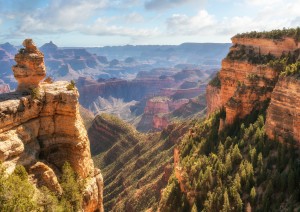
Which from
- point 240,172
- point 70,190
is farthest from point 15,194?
point 240,172

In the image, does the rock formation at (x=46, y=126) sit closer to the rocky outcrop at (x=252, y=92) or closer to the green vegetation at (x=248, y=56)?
the rocky outcrop at (x=252, y=92)

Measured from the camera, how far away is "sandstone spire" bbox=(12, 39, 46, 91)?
1340 inches

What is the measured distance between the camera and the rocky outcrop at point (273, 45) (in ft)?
203

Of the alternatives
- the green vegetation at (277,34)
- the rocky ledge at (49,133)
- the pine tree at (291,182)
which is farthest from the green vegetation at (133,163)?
the rocky ledge at (49,133)

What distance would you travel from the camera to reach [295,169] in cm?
4231

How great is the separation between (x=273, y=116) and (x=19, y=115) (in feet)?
109

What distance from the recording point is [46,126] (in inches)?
1312

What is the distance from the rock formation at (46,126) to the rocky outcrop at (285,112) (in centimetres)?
2584

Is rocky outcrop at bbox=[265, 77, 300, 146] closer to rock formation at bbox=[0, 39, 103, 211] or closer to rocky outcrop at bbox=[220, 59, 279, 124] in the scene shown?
rocky outcrop at bbox=[220, 59, 279, 124]

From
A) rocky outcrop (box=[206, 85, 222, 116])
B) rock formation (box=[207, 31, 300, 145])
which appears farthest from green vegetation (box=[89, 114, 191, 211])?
rock formation (box=[207, 31, 300, 145])

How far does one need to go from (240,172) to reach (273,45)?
1103 inches

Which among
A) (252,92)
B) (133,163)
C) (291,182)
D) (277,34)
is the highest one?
(277,34)

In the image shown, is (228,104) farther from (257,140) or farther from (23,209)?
(23,209)

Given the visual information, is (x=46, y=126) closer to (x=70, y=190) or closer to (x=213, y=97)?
(x=70, y=190)
